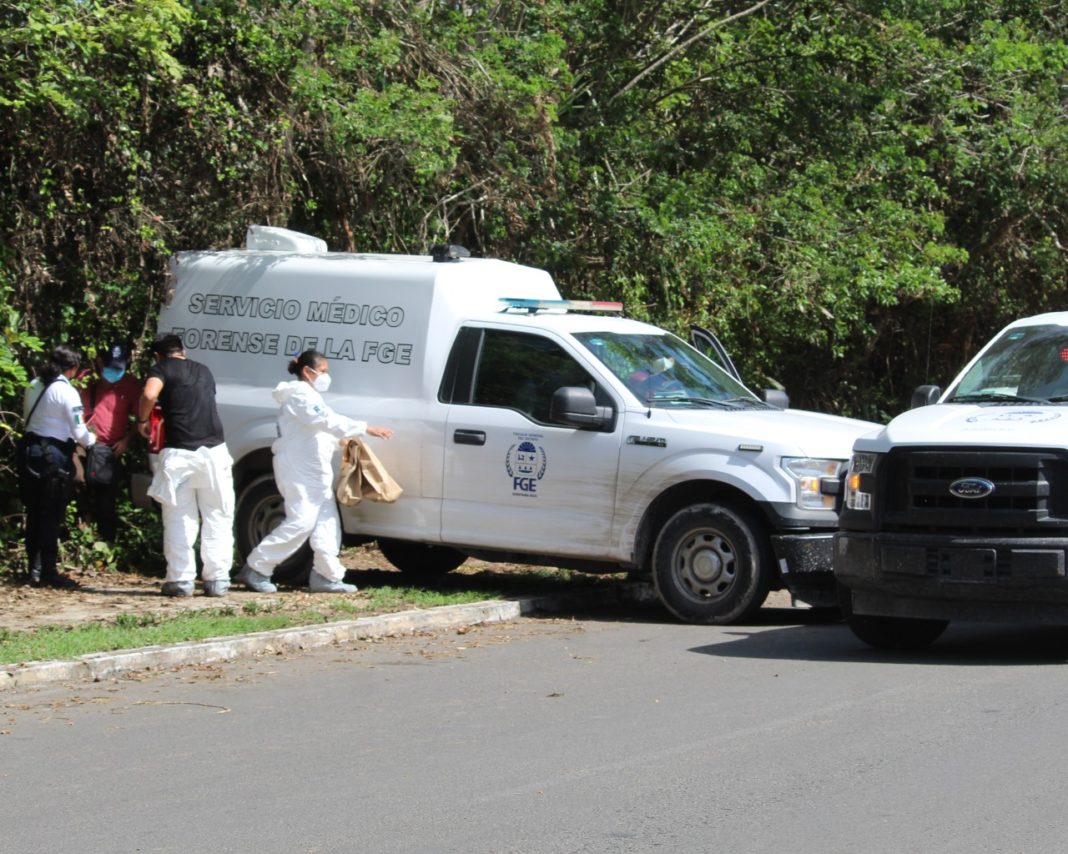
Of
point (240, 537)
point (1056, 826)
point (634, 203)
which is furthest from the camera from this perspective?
point (634, 203)

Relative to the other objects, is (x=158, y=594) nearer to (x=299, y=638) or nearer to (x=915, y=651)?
(x=299, y=638)

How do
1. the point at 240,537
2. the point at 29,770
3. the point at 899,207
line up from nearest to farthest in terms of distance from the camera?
the point at 29,770
the point at 240,537
the point at 899,207

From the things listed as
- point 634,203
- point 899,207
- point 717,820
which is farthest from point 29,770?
point 899,207

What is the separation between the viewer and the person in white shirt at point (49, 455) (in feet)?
39.7

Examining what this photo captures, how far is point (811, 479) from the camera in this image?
1076 centimetres

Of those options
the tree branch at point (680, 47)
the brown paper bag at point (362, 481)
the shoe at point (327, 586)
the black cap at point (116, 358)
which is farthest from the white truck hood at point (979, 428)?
the tree branch at point (680, 47)

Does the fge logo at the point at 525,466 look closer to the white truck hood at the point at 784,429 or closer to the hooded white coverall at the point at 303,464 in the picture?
the white truck hood at the point at 784,429

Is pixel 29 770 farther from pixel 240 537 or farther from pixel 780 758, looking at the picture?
pixel 240 537

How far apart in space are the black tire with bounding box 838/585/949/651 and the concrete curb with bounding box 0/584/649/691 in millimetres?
2698

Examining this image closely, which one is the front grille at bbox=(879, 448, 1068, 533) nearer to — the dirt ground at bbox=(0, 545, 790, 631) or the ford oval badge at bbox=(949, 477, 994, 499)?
the ford oval badge at bbox=(949, 477, 994, 499)

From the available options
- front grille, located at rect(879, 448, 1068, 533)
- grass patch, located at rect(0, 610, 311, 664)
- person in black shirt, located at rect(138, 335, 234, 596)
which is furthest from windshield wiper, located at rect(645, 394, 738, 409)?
person in black shirt, located at rect(138, 335, 234, 596)

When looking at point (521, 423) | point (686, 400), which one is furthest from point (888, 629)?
point (521, 423)

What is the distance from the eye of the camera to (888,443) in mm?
9320

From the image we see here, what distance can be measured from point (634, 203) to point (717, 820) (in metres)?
10.5
